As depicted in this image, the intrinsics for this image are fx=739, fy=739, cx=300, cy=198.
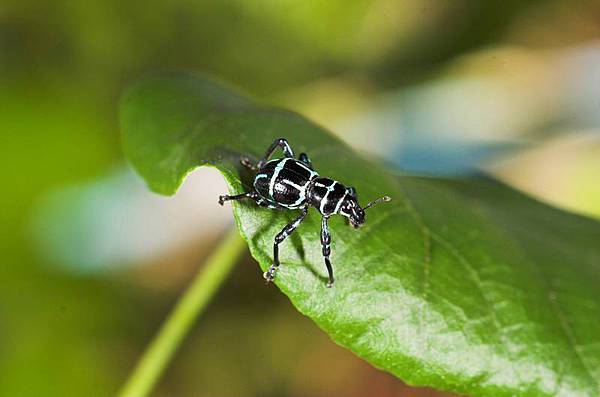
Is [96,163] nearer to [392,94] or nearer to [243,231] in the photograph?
[392,94]

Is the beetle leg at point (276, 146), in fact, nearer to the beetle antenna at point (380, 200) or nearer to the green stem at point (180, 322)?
the beetle antenna at point (380, 200)

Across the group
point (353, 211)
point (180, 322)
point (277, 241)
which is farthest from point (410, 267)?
point (180, 322)

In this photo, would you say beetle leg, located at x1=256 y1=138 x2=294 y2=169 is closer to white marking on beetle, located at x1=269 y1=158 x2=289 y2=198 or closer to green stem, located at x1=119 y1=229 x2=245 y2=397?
white marking on beetle, located at x1=269 y1=158 x2=289 y2=198

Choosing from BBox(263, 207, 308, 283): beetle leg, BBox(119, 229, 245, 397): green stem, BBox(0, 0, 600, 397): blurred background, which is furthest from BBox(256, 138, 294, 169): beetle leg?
BBox(0, 0, 600, 397): blurred background

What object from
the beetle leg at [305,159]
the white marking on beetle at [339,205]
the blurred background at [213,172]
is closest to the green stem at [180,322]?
the beetle leg at [305,159]

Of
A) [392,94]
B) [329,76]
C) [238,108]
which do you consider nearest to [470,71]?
[392,94]
